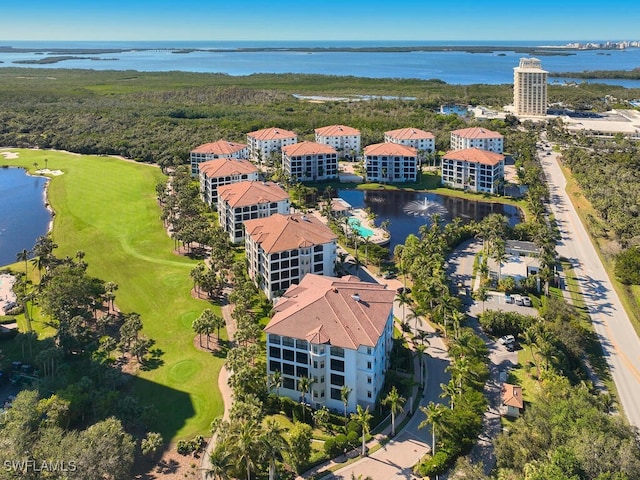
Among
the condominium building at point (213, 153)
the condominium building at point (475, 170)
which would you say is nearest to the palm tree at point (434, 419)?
the condominium building at point (475, 170)

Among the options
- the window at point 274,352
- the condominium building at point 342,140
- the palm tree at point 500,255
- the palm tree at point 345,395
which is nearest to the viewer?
the palm tree at point 345,395

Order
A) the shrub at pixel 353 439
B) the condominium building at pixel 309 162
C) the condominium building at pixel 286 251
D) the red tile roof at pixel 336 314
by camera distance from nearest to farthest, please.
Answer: the shrub at pixel 353 439
the red tile roof at pixel 336 314
the condominium building at pixel 286 251
the condominium building at pixel 309 162

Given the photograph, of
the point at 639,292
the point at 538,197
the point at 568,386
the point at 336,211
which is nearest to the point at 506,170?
the point at 538,197

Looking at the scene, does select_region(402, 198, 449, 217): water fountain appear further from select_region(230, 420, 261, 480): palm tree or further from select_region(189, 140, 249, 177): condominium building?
select_region(230, 420, 261, 480): palm tree

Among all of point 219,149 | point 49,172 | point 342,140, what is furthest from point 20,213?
point 342,140

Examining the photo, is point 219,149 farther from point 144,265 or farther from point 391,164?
point 144,265

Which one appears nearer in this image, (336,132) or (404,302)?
(404,302)

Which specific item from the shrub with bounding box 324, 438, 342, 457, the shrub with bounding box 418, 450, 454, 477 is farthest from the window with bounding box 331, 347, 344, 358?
the shrub with bounding box 418, 450, 454, 477

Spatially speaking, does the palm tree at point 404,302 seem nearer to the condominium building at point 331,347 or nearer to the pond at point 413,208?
the condominium building at point 331,347
